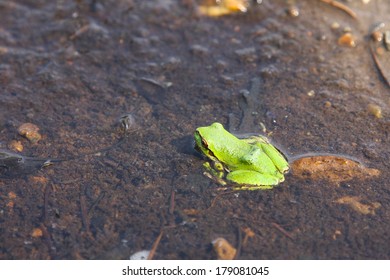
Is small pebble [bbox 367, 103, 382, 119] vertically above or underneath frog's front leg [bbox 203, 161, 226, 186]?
above

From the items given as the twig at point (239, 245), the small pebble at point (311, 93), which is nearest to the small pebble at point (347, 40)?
the small pebble at point (311, 93)

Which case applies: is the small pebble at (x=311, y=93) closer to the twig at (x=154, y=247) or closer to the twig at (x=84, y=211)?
the twig at (x=154, y=247)

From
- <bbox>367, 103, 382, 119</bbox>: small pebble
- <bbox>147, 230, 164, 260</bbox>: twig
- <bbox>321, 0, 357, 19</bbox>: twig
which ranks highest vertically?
<bbox>321, 0, 357, 19</bbox>: twig

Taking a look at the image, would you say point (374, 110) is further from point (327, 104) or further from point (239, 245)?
point (239, 245)

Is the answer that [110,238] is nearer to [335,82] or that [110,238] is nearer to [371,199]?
[371,199]

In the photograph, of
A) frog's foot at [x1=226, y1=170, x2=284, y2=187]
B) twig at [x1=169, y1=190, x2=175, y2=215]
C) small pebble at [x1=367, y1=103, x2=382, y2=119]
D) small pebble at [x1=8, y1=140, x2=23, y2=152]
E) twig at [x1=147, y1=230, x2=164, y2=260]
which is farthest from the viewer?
small pebble at [x1=367, y1=103, x2=382, y2=119]

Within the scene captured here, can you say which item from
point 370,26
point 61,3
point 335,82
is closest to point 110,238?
point 335,82

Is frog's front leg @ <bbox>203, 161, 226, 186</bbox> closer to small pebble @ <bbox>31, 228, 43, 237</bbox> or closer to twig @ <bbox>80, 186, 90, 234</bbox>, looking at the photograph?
twig @ <bbox>80, 186, 90, 234</bbox>

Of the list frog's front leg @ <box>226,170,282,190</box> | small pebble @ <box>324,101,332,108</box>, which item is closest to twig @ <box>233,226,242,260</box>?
frog's front leg @ <box>226,170,282,190</box>
